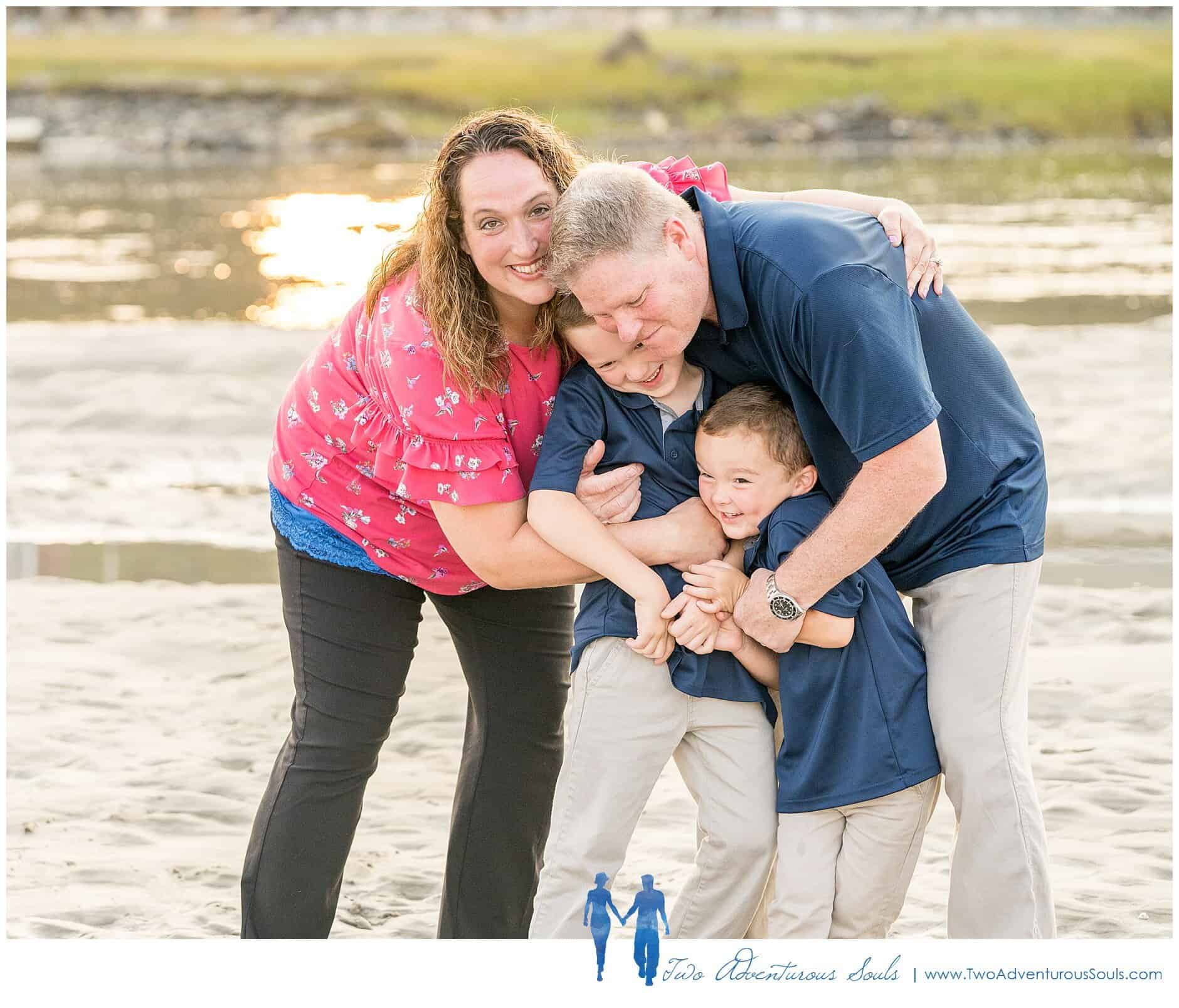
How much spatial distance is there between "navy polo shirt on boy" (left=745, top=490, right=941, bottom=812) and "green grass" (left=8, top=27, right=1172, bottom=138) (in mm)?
39241

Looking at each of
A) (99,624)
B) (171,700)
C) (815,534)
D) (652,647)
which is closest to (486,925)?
(652,647)

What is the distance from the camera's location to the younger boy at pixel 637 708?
8.80 ft

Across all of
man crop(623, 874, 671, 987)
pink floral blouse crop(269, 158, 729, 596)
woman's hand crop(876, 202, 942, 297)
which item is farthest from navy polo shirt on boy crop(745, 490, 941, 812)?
pink floral blouse crop(269, 158, 729, 596)

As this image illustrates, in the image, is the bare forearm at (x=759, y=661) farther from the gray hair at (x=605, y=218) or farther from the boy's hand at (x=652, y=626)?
the gray hair at (x=605, y=218)

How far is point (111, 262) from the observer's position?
57.5ft

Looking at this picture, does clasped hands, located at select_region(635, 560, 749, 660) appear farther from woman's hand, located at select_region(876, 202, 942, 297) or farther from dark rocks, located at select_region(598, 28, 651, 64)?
dark rocks, located at select_region(598, 28, 651, 64)

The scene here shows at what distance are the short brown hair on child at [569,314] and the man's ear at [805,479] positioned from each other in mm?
505

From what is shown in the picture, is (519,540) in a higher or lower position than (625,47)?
lower

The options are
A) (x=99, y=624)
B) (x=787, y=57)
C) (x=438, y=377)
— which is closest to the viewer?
(x=438, y=377)

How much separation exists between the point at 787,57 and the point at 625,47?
5982mm

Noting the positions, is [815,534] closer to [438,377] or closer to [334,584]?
[438,377]

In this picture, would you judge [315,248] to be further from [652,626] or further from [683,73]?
[683,73]

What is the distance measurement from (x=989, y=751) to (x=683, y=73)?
4891 cm

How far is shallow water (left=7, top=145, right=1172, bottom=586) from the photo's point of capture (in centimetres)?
714
